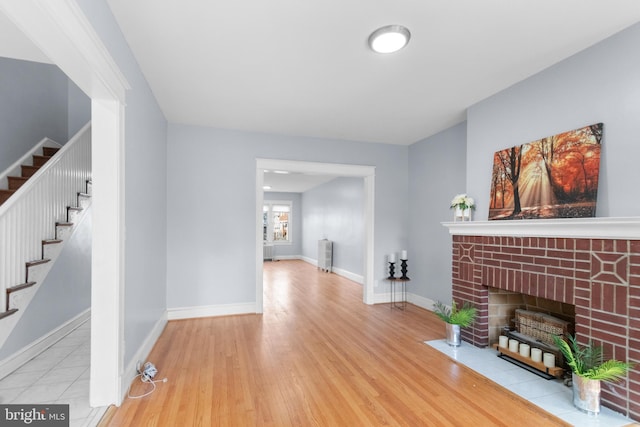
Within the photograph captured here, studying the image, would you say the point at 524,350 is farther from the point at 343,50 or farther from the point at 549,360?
the point at 343,50

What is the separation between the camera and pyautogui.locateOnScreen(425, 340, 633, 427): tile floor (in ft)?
6.47

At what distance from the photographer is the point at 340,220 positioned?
310 inches


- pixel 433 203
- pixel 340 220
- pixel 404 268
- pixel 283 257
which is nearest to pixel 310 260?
pixel 283 257

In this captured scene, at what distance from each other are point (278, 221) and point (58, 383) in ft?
29.4

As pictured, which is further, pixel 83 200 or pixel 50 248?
pixel 83 200

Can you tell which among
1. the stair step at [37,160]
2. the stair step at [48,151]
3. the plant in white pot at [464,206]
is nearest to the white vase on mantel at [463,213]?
the plant in white pot at [464,206]

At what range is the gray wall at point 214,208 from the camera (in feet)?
13.4

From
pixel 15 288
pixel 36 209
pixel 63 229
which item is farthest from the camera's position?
pixel 63 229

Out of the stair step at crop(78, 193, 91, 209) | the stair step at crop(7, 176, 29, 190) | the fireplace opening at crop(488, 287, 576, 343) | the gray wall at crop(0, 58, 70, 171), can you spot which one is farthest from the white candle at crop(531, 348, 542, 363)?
the gray wall at crop(0, 58, 70, 171)

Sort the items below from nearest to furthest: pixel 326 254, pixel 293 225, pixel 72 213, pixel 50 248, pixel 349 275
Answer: pixel 50 248 < pixel 72 213 < pixel 349 275 < pixel 326 254 < pixel 293 225

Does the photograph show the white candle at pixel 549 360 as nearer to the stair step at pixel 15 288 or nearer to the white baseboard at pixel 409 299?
the white baseboard at pixel 409 299

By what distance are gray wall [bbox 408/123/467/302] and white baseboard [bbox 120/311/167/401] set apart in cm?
366

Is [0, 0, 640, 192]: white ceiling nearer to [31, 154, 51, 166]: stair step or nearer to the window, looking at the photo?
[31, 154, 51, 166]: stair step

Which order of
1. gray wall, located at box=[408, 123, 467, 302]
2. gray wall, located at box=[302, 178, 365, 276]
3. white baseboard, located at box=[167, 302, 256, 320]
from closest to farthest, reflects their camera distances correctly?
white baseboard, located at box=[167, 302, 256, 320] < gray wall, located at box=[408, 123, 467, 302] < gray wall, located at box=[302, 178, 365, 276]
